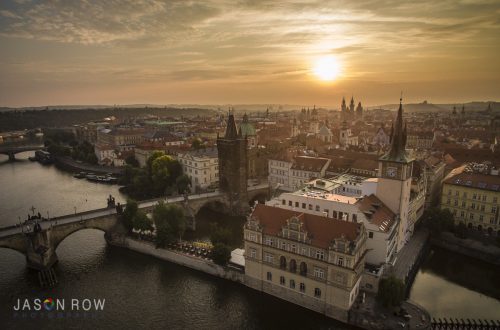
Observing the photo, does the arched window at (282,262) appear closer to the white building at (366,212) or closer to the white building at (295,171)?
the white building at (366,212)

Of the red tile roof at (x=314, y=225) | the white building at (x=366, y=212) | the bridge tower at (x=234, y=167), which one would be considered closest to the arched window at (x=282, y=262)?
the red tile roof at (x=314, y=225)

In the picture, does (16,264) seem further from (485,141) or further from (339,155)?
(485,141)

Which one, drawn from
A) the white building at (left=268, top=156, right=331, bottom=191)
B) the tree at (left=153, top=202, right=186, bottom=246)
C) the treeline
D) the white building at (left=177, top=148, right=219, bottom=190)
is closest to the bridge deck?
the white building at (left=268, top=156, right=331, bottom=191)

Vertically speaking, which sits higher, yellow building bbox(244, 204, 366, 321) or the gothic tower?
the gothic tower

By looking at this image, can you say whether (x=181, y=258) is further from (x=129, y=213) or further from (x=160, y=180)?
(x=160, y=180)

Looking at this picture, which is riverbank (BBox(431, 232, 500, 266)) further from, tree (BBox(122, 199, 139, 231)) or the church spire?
tree (BBox(122, 199, 139, 231))

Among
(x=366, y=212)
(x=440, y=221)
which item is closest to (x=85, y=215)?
(x=366, y=212)

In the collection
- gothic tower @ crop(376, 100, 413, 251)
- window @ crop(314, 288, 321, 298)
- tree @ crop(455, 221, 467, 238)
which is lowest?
window @ crop(314, 288, 321, 298)
